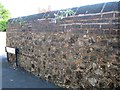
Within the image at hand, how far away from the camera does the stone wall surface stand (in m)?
4.54

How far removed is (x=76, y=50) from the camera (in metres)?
5.49

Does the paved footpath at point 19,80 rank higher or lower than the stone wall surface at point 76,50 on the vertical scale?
lower

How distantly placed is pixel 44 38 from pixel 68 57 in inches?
55.0

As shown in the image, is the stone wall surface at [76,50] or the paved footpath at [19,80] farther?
the paved footpath at [19,80]

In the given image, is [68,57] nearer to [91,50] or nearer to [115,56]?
[91,50]

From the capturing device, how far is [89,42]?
5078mm

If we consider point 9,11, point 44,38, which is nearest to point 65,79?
point 44,38

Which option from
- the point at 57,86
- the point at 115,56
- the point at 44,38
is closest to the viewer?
the point at 115,56

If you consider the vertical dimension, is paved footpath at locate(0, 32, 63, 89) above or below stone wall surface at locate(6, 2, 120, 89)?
below

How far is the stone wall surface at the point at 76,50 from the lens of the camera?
4.54 metres

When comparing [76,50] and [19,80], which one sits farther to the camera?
[19,80]

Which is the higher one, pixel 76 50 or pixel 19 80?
pixel 76 50

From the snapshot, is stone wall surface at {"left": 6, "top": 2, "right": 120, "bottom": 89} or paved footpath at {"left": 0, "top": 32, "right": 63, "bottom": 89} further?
paved footpath at {"left": 0, "top": 32, "right": 63, "bottom": 89}

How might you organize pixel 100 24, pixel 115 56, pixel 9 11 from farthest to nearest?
pixel 9 11
pixel 100 24
pixel 115 56
